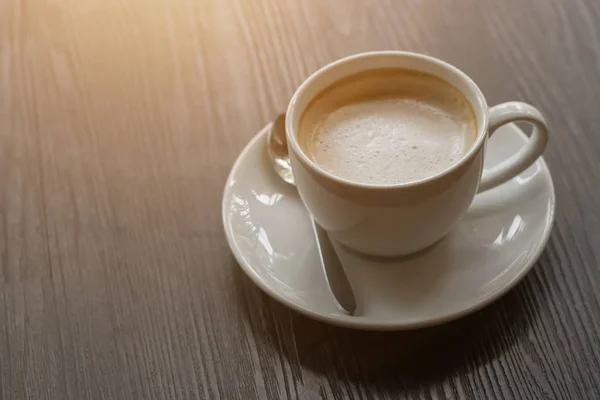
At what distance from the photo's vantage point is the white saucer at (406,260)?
555mm

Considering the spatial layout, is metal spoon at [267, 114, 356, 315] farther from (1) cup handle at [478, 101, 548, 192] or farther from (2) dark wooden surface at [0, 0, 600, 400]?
(1) cup handle at [478, 101, 548, 192]

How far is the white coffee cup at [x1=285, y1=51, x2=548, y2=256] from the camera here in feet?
1.74

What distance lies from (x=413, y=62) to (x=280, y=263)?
0.24 m

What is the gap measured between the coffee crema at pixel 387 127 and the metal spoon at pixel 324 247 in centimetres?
7

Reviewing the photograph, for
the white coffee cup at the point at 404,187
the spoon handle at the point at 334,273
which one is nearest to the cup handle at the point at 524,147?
the white coffee cup at the point at 404,187

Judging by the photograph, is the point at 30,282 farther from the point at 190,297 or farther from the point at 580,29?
the point at 580,29

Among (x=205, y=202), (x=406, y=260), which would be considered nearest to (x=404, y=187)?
(x=406, y=260)

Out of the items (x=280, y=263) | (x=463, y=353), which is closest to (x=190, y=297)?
(x=280, y=263)

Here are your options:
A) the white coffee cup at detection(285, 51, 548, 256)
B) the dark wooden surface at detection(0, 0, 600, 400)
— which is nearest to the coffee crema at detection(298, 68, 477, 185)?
the white coffee cup at detection(285, 51, 548, 256)

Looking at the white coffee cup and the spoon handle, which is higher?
the white coffee cup

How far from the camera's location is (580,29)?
2.68ft

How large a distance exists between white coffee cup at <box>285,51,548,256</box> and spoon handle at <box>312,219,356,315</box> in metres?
0.01

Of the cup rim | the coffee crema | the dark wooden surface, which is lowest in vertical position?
the dark wooden surface

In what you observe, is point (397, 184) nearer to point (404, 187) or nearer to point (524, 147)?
point (404, 187)
